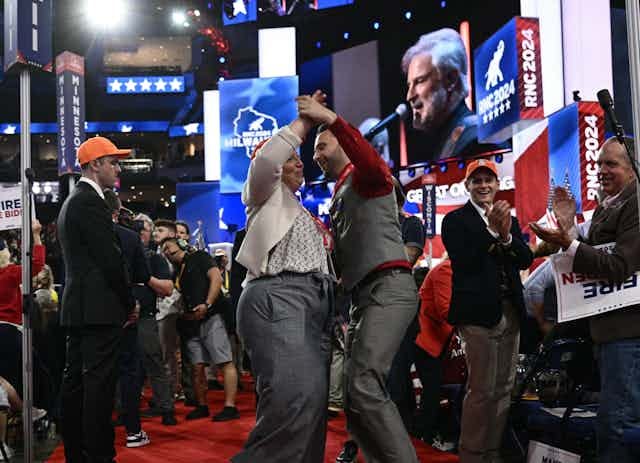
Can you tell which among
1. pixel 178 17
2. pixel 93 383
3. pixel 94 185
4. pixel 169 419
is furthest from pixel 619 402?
pixel 178 17

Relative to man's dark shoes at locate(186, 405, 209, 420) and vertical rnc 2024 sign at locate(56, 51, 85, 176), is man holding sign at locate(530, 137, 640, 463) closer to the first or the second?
man's dark shoes at locate(186, 405, 209, 420)

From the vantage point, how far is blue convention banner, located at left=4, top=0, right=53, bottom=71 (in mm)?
4492

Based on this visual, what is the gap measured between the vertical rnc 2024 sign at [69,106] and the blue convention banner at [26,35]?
10.5 m

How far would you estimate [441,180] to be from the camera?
60.2ft

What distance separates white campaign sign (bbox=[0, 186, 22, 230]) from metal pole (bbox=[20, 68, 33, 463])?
16 centimetres

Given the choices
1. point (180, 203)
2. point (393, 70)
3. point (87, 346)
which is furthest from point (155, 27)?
point (87, 346)

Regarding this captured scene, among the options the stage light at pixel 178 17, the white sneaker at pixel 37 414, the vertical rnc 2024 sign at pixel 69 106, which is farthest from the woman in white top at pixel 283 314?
the stage light at pixel 178 17

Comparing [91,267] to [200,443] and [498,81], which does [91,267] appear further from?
[498,81]

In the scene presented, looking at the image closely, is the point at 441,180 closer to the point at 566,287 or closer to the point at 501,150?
the point at 501,150

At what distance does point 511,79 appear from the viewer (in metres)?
11.9

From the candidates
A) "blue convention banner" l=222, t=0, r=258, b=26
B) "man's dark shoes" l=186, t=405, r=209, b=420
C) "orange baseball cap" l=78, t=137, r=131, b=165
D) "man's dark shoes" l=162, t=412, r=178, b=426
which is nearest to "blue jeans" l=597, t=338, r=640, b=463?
"orange baseball cap" l=78, t=137, r=131, b=165

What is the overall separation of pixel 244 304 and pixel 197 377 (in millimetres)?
4616

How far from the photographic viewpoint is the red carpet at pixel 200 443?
5.31 meters

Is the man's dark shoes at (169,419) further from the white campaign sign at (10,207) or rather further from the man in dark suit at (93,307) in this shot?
the white campaign sign at (10,207)
